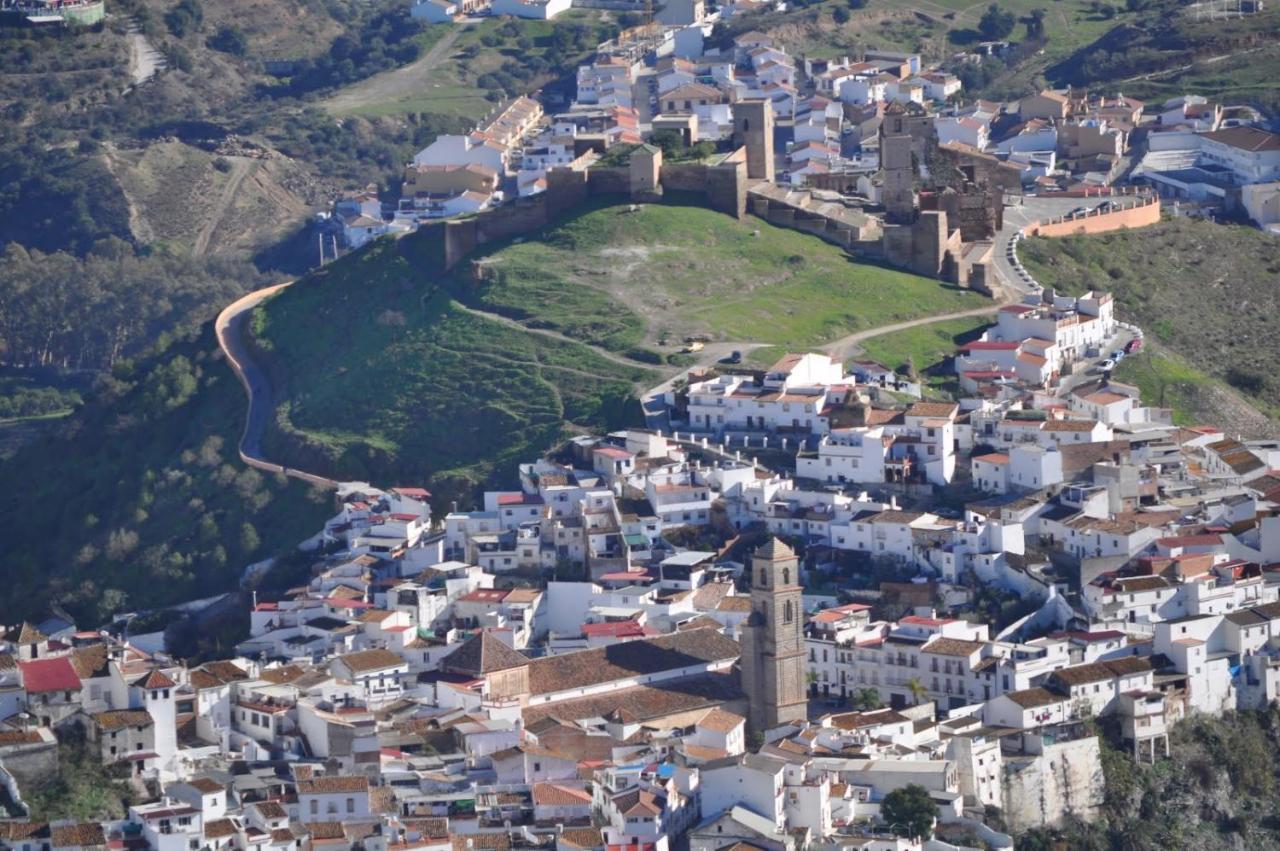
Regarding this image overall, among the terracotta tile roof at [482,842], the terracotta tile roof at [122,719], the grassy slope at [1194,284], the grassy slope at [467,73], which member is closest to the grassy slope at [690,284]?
the grassy slope at [1194,284]

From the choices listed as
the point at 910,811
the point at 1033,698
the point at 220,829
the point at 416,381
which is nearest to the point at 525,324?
the point at 416,381

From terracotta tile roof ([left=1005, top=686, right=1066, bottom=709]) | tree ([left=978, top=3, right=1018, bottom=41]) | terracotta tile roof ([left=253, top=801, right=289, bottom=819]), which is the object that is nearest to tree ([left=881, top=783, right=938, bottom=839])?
terracotta tile roof ([left=1005, top=686, right=1066, bottom=709])

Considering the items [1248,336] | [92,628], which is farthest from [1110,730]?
[1248,336]

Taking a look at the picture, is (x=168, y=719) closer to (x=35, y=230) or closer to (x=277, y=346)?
(x=277, y=346)

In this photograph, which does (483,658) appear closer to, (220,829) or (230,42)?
(220,829)

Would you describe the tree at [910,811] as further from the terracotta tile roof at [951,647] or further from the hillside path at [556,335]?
the hillside path at [556,335]
